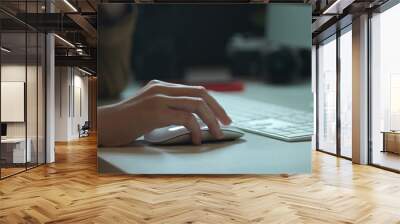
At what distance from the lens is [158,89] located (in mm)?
6430

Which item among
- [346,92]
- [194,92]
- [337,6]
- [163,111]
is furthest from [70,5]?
[346,92]

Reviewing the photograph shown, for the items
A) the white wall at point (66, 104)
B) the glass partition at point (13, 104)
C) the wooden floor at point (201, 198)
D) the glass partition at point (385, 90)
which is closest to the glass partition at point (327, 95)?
the glass partition at point (385, 90)

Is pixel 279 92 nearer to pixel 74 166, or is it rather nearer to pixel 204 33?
pixel 204 33

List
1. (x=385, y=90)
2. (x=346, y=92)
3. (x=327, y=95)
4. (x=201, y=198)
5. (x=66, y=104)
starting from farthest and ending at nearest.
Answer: (x=66, y=104)
(x=327, y=95)
(x=346, y=92)
(x=385, y=90)
(x=201, y=198)

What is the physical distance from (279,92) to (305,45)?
2.95ft

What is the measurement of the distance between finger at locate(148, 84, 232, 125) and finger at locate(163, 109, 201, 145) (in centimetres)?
32

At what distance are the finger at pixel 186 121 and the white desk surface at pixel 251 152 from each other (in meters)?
0.20

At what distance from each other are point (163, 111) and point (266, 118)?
1721mm

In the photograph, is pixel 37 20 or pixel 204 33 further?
pixel 37 20

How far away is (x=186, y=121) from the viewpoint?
6363mm

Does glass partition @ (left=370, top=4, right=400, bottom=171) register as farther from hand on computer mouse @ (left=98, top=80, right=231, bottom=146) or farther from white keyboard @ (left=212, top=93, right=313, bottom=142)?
hand on computer mouse @ (left=98, top=80, right=231, bottom=146)

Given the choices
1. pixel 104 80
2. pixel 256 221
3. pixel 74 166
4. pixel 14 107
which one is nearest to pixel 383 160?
pixel 256 221

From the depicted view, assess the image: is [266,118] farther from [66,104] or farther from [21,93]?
[66,104]

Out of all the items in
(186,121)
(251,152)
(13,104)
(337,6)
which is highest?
(337,6)
